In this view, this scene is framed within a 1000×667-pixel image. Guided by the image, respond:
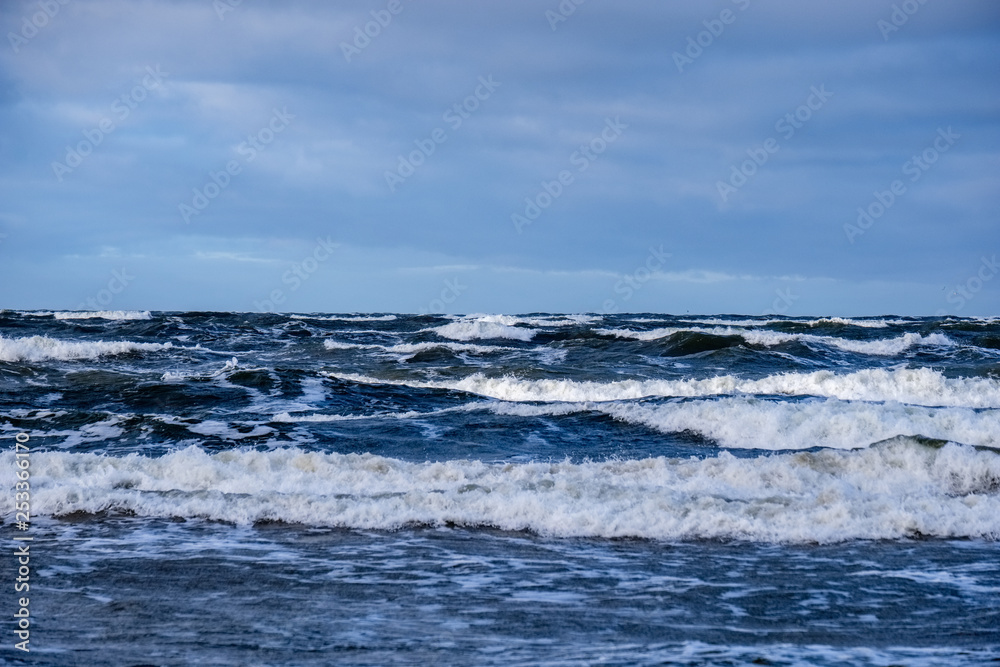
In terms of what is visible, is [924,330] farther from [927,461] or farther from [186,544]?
[186,544]

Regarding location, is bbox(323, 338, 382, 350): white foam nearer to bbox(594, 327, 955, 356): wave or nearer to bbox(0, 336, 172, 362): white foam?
bbox(0, 336, 172, 362): white foam

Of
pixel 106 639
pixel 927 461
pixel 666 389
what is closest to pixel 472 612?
pixel 106 639

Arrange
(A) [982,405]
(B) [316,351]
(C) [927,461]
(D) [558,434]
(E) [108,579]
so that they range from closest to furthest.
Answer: (E) [108,579]
(C) [927,461]
(D) [558,434]
(A) [982,405]
(B) [316,351]

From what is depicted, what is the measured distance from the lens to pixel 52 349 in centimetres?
2809

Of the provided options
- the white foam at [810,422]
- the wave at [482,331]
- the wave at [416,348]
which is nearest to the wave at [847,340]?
the wave at [482,331]

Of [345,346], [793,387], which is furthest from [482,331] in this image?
[793,387]

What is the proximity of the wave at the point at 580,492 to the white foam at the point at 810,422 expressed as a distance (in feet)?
10.5

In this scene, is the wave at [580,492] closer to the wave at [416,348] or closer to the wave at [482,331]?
the wave at [416,348]

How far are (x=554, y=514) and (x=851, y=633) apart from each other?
3.40m

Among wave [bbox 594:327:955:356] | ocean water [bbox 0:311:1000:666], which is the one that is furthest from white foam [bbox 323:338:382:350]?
ocean water [bbox 0:311:1000:666]

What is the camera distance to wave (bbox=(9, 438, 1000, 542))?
7.99 m

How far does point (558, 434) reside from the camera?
14328 mm

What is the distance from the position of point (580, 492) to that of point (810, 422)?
6.76 metres

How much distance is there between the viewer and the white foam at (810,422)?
44.9ft
